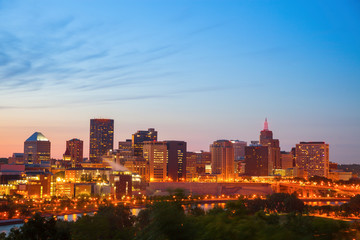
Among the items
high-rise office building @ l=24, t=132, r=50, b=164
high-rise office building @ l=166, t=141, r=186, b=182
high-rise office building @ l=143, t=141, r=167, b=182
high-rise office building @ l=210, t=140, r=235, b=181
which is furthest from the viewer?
high-rise office building @ l=210, t=140, r=235, b=181

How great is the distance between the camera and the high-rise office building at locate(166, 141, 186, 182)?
163750 millimetres

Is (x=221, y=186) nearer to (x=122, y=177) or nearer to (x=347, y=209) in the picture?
(x=122, y=177)

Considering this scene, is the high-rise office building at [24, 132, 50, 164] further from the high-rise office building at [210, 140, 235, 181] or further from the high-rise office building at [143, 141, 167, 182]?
the high-rise office building at [210, 140, 235, 181]

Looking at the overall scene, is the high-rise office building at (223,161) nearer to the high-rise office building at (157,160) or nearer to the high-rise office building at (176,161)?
the high-rise office building at (176,161)

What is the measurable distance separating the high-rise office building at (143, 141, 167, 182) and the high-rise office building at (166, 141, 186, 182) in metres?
2.17

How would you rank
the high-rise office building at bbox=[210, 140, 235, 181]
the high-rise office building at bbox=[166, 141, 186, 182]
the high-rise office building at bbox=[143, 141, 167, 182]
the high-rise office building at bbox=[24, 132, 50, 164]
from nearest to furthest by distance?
the high-rise office building at bbox=[143, 141, 167, 182] → the high-rise office building at bbox=[166, 141, 186, 182] → the high-rise office building at bbox=[24, 132, 50, 164] → the high-rise office building at bbox=[210, 140, 235, 181]

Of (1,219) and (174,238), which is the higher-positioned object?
(174,238)

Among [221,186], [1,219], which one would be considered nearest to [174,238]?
[1,219]

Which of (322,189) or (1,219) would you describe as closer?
(1,219)

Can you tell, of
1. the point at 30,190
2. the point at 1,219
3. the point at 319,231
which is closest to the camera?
the point at 319,231

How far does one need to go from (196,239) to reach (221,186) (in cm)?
11589

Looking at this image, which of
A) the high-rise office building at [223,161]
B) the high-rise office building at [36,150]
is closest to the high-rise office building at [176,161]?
the high-rise office building at [223,161]

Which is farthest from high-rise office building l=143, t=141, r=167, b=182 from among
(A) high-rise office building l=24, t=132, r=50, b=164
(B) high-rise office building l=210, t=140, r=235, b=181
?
(A) high-rise office building l=24, t=132, r=50, b=164

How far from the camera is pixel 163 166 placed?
162m
